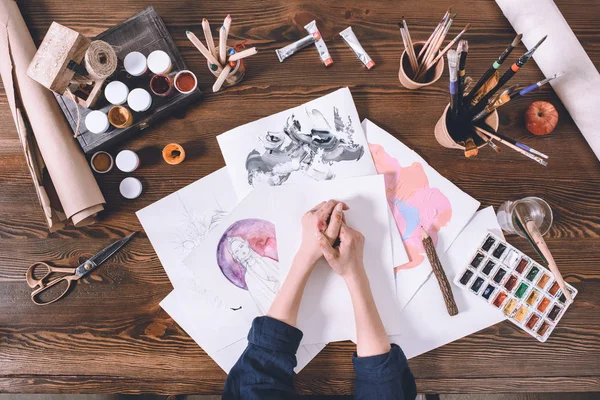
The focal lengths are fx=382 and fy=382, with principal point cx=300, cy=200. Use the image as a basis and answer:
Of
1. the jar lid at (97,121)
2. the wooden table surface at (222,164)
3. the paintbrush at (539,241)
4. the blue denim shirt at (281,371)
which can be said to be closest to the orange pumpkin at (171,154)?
the wooden table surface at (222,164)

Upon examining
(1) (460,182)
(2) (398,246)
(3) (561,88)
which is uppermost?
(3) (561,88)

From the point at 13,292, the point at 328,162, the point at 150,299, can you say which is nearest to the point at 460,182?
the point at 328,162

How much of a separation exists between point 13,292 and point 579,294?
128cm

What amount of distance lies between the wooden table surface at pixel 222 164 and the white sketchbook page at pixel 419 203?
3 centimetres

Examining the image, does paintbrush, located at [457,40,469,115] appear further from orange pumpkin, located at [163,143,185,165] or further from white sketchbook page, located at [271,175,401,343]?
orange pumpkin, located at [163,143,185,165]

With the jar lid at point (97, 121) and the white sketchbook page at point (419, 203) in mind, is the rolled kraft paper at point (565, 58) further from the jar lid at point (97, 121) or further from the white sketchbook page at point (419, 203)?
the jar lid at point (97, 121)

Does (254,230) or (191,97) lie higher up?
(191,97)

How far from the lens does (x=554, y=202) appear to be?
88 centimetres

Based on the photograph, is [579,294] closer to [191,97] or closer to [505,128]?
[505,128]

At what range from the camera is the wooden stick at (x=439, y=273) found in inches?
33.0

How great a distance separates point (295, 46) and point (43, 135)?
0.58 meters

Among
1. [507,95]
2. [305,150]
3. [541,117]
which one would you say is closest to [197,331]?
[305,150]

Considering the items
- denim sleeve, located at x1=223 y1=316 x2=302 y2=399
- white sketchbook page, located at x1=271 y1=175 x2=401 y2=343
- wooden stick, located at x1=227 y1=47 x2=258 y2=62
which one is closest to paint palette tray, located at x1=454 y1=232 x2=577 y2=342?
white sketchbook page, located at x1=271 y1=175 x2=401 y2=343

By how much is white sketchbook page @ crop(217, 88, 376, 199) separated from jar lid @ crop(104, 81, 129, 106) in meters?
0.22
